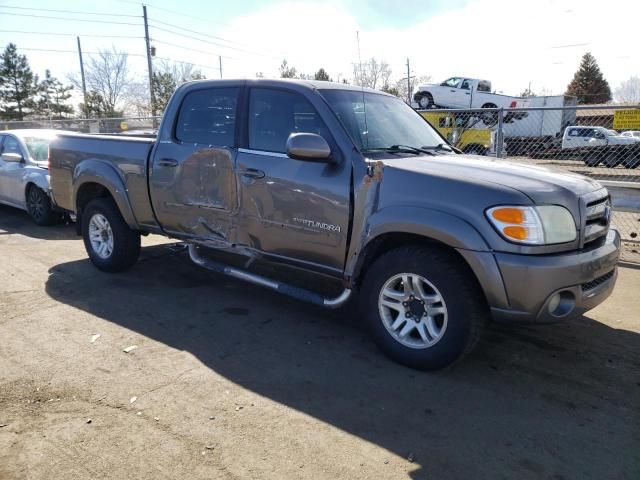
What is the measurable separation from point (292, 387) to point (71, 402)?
1.38 m

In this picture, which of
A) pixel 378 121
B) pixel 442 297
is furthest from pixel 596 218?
pixel 378 121

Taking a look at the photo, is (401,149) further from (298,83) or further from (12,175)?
(12,175)

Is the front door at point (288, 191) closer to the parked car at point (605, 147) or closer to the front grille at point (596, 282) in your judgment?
the front grille at point (596, 282)

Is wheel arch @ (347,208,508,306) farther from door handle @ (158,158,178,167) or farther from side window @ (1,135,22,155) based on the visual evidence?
side window @ (1,135,22,155)

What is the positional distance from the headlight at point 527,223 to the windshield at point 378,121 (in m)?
1.19

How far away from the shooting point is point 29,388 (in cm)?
340

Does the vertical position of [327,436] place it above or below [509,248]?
below

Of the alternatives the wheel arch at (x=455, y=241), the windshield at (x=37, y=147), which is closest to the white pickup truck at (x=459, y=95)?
the windshield at (x=37, y=147)

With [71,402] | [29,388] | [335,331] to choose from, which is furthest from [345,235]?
[29,388]

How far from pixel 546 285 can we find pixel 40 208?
27.1ft

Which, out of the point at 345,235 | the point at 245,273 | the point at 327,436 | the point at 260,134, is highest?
the point at 260,134

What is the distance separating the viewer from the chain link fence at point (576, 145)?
684 centimetres

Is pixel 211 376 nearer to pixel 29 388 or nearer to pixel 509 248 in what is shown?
pixel 29 388

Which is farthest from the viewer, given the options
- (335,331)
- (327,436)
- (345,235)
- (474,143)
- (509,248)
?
(474,143)
